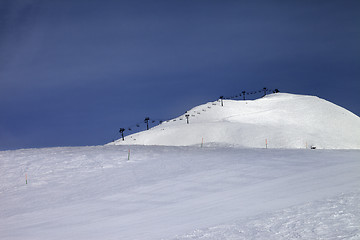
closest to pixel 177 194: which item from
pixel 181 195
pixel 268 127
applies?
pixel 181 195

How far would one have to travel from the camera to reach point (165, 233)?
1120cm

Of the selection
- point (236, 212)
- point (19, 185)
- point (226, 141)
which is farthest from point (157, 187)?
point (226, 141)

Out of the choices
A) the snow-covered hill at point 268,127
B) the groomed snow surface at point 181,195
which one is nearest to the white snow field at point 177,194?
the groomed snow surface at point 181,195

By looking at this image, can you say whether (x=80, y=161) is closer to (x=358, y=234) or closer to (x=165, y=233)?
(x=165, y=233)

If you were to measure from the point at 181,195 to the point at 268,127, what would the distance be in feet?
202

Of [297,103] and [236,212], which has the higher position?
[297,103]

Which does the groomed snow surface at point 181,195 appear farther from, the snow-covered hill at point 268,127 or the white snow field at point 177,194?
the snow-covered hill at point 268,127

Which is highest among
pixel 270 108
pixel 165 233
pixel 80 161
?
pixel 270 108

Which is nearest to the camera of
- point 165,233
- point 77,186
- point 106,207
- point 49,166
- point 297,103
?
point 165,233

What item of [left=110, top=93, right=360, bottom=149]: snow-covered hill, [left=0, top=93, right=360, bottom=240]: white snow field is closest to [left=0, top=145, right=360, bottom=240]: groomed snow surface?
[left=0, top=93, right=360, bottom=240]: white snow field

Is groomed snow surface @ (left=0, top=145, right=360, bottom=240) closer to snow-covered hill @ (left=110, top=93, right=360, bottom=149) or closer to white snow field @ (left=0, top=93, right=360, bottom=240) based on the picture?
white snow field @ (left=0, top=93, right=360, bottom=240)

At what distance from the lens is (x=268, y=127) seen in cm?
7612

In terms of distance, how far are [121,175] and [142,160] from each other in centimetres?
407

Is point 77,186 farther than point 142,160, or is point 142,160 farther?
point 142,160
